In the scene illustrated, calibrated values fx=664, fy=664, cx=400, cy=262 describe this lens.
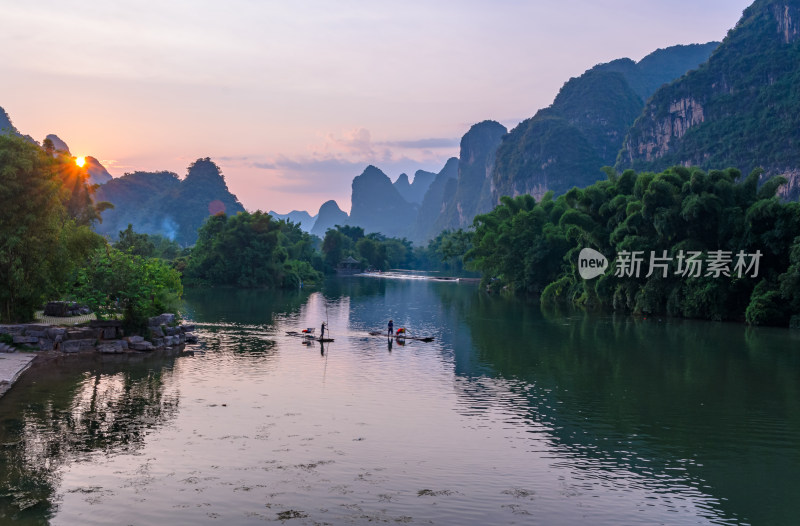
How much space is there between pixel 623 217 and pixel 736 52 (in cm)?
14084

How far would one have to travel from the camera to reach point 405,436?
17.5 metres

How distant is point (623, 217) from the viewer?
2208 inches

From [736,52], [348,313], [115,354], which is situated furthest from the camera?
[736,52]

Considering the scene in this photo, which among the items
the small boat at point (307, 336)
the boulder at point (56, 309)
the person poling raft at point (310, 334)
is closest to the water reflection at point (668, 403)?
the small boat at point (307, 336)

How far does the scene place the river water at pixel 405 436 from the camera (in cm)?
1270

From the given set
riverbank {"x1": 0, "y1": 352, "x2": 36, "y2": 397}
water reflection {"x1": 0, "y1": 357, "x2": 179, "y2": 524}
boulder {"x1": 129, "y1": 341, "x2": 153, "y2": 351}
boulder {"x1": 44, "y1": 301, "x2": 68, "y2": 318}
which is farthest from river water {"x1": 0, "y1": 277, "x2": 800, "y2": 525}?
boulder {"x1": 44, "y1": 301, "x2": 68, "y2": 318}

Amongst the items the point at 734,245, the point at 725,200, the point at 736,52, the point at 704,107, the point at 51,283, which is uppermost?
the point at 736,52

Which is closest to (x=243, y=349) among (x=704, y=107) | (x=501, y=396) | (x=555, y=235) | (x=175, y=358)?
(x=175, y=358)

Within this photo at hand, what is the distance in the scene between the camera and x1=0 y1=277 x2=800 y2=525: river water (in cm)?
1270

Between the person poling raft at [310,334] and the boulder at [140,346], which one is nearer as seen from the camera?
the boulder at [140,346]

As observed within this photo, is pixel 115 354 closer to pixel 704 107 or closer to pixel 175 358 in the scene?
pixel 175 358

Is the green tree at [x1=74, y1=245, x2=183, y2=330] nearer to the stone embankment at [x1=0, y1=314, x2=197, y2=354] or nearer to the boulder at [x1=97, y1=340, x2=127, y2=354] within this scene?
the stone embankment at [x1=0, y1=314, x2=197, y2=354]

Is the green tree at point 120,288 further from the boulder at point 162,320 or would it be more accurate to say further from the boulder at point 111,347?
the boulder at point 111,347

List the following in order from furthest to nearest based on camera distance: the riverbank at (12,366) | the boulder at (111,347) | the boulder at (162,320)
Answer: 1. the boulder at (162,320)
2. the boulder at (111,347)
3. the riverbank at (12,366)
